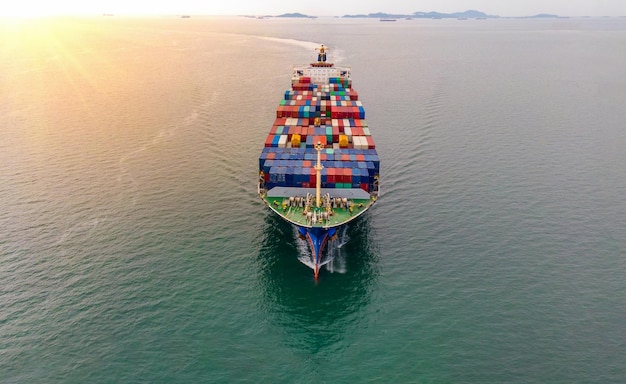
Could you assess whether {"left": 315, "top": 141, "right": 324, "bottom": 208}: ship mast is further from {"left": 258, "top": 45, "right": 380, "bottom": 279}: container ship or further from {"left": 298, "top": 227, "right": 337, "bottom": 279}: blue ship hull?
{"left": 298, "top": 227, "right": 337, "bottom": 279}: blue ship hull

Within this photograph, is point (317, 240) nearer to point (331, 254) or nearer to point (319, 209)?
point (319, 209)

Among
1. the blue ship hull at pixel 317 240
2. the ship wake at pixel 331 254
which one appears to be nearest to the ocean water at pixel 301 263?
the ship wake at pixel 331 254

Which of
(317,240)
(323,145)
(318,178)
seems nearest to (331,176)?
(318,178)

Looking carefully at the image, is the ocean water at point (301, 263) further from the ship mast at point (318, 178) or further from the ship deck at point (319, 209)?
the ship mast at point (318, 178)

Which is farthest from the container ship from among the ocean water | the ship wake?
the ocean water

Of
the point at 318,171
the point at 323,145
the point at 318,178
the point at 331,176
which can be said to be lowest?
the point at 331,176

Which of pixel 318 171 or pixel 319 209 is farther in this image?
pixel 319 209
